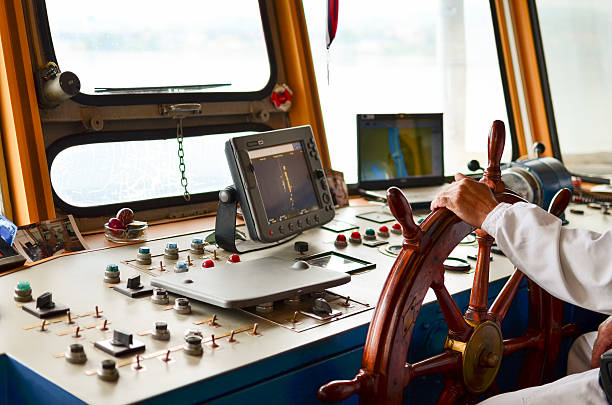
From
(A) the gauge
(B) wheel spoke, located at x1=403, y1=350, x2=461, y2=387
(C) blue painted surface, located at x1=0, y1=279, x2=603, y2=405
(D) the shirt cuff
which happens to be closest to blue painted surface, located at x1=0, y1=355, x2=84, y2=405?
(C) blue painted surface, located at x1=0, y1=279, x2=603, y2=405

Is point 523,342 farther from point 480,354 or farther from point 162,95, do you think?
point 162,95

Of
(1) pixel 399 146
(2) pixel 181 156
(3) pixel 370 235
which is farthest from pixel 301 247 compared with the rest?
(1) pixel 399 146

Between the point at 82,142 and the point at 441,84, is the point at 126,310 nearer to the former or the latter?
the point at 82,142

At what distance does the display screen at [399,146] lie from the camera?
9.23 ft

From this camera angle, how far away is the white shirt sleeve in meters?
1.33

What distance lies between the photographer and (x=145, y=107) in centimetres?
244

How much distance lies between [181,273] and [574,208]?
192 centimetres

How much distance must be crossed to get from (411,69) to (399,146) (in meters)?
0.70

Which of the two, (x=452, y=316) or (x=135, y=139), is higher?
(x=135, y=139)

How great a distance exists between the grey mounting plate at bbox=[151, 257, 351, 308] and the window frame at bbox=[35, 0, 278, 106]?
0.88m

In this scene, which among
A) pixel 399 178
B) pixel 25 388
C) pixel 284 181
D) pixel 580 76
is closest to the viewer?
pixel 25 388

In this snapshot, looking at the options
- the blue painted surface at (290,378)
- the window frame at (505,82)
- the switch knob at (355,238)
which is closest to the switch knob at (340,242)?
the switch knob at (355,238)

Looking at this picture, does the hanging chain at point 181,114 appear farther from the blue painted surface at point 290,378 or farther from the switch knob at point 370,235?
the blue painted surface at point 290,378

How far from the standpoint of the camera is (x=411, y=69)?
342cm
